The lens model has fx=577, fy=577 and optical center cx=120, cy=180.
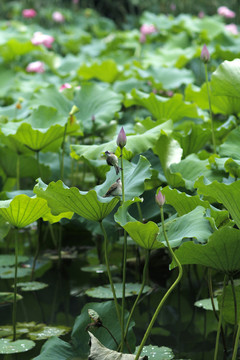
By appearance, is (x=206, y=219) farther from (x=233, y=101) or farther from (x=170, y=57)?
(x=170, y=57)

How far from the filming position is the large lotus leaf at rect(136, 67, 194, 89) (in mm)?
2607

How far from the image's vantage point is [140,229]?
1041 mm

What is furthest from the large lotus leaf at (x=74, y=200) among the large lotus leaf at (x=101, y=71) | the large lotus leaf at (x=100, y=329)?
the large lotus leaf at (x=101, y=71)

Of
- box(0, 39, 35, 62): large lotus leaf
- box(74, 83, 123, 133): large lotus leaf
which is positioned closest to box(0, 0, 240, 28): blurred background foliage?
box(0, 39, 35, 62): large lotus leaf

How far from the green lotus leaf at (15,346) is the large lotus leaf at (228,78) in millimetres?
793

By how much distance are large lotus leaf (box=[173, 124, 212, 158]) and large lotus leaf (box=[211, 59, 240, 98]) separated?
0.17 metres

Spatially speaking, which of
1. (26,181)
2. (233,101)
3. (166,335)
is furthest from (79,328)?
(26,181)

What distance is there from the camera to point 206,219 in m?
1.08

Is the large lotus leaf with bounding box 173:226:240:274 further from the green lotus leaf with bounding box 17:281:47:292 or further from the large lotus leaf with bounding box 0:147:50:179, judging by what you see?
the large lotus leaf with bounding box 0:147:50:179

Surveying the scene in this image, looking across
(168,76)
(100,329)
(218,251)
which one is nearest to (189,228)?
(218,251)

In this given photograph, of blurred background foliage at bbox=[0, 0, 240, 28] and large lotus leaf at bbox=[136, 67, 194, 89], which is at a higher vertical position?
large lotus leaf at bbox=[136, 67, 194, 89]

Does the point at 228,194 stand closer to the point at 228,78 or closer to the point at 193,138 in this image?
the point at 228,78

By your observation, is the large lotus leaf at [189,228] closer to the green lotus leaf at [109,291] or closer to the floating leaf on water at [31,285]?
the green lotus leaf at [109,291]

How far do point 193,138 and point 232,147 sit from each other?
25 cm
